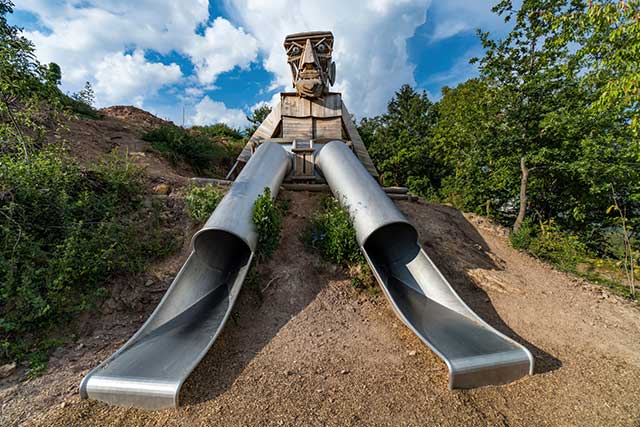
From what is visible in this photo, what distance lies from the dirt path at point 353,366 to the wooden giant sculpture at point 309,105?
373 centimetres

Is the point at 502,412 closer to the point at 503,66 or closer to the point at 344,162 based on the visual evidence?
the point at 344,162

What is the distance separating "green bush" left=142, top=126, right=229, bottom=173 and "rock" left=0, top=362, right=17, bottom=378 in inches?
320

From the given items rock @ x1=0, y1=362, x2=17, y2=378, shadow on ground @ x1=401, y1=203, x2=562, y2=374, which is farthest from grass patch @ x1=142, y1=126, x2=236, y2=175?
rock @ x1=0, y1=362, x2=17, y2=378

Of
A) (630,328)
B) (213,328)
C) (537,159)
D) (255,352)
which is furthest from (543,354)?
(537,159)

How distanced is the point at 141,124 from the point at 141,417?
13.4 metres

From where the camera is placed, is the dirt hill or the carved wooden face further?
the carved wooden face

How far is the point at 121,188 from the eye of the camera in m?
5.01

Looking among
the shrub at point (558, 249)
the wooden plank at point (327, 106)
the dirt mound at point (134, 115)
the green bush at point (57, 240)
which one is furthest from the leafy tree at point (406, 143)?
the green bush at point (57, 240)

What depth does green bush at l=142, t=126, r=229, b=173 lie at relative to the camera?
1012 centimetres

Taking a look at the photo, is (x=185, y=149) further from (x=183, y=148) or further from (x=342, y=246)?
(x=342, y=246)

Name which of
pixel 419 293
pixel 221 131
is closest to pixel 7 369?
pixel 419 293

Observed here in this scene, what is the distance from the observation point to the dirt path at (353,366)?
2.30 meters

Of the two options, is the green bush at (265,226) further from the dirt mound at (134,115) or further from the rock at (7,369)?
the dirt mound at (134,115)

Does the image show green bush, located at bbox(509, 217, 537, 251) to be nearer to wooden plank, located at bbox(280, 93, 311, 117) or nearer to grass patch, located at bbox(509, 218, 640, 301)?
grass patch, located at bbox(509, 218, 640, 301)
